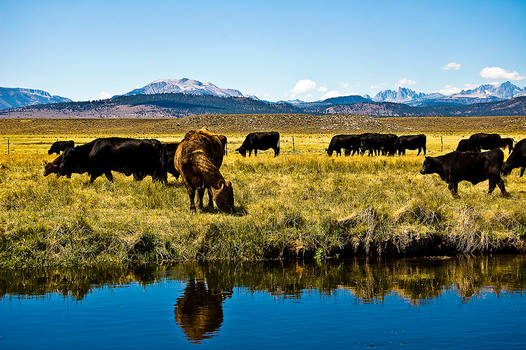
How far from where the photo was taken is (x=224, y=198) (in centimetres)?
1278

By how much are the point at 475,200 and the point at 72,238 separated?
947cm

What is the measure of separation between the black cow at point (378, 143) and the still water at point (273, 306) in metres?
28.0

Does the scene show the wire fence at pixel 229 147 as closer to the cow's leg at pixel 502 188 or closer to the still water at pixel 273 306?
the cow's leg at pixel 502 188

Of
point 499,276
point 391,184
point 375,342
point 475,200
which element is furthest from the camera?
point 391,184

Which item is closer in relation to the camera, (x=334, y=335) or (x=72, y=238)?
(x=334, y=335)

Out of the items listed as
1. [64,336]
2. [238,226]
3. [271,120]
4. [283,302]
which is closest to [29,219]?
[238,226]

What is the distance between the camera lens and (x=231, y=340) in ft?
22.5

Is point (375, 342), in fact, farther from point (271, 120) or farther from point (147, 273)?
point (271, 120)

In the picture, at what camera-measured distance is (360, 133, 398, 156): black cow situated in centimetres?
3878

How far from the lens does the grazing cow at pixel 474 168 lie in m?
15.7

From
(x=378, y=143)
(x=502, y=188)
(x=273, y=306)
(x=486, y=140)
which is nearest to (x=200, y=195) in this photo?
(x=273, y=306)

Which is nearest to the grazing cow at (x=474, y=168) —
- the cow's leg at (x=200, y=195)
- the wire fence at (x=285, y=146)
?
the cow's leg at (x=200, y=195)

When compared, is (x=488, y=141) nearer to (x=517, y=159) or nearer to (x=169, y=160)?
(x=517, y=159)

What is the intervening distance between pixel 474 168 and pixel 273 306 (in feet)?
32.8
